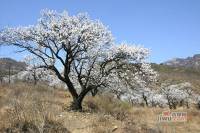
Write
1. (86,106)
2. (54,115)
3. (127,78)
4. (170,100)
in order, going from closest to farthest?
(54,115), (127,78), (86,106), (170,100)

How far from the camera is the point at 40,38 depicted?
24.4 meters

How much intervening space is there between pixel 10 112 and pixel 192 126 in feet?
62.6

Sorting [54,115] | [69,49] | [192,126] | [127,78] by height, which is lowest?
[192,126]

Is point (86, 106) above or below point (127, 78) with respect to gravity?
below

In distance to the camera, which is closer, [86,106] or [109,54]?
[109,54]

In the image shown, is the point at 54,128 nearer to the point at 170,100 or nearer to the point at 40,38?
the point at 40,38

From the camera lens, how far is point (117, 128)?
1359cm

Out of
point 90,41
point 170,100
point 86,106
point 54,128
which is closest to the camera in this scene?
point 54,128

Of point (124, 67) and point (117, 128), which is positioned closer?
point (117, 128)

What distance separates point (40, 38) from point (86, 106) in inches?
244

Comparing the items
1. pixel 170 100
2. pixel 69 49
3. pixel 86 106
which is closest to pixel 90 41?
pixel 69 49

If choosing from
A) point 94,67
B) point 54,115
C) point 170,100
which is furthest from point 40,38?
point 170,100

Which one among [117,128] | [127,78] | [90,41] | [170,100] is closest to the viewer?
[117,128]

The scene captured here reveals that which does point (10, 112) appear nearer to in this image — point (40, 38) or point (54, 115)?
point (54, 115)
